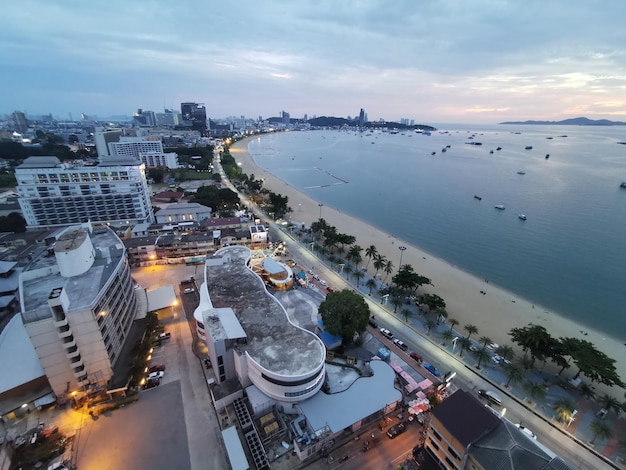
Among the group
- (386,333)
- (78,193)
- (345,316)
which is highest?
(78,193)

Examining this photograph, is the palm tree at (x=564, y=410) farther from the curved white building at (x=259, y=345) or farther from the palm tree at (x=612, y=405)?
the curved white building at (x=259, y=345)

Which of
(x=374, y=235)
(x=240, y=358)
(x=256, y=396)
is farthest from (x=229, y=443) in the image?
(x=374, y=235)

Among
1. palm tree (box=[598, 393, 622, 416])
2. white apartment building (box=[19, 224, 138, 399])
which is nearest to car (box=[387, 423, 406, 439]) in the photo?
palm tree (box=[598, 393, 622, 416])

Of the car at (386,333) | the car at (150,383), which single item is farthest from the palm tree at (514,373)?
the car at (150,383)

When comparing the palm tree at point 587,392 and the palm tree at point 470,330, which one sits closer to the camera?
the palm tree at point 587,392

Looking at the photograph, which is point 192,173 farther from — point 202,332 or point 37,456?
point 37,456

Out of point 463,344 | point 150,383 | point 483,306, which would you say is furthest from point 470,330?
point 150,383

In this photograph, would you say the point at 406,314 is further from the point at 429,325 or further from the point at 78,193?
the point at 78,193
